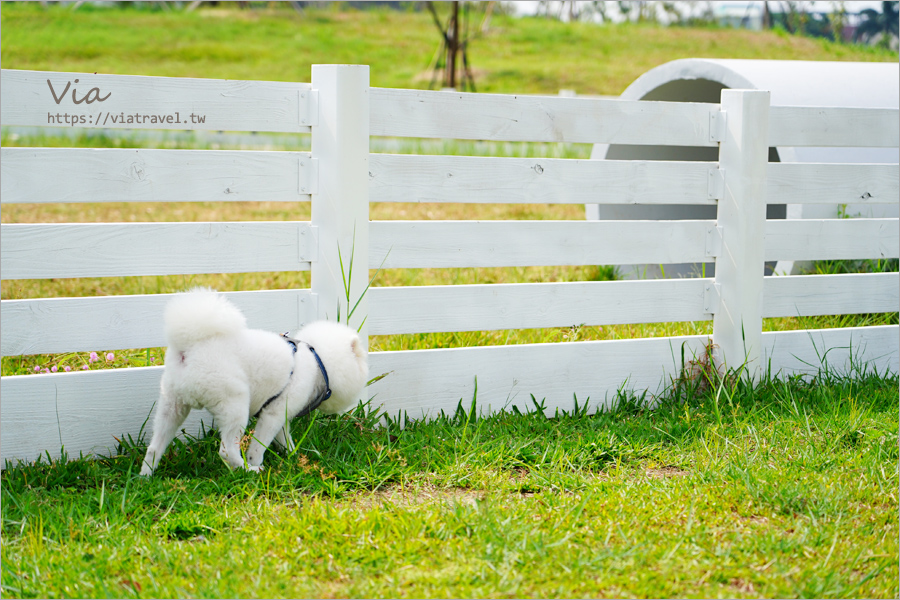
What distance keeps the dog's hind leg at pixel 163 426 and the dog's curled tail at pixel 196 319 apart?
0.72ft

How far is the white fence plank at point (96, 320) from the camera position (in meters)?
2.95

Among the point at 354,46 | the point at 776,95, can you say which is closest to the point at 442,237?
the point at 776,95

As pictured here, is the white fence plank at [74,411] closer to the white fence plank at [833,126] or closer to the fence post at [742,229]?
the fence post at [742,229]

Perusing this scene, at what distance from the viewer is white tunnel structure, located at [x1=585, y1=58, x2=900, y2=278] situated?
5090 millimetres

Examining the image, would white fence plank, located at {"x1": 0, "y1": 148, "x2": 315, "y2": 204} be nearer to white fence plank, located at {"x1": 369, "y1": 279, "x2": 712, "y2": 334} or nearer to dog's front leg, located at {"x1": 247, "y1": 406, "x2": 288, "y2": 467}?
white fence plank, located at {"x1": 369, "y1": 279, "x2": 712, "y2": 334}

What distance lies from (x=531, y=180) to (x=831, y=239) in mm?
1770

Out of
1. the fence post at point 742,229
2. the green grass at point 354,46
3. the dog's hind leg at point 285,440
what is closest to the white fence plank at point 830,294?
the fence post at point 742,229

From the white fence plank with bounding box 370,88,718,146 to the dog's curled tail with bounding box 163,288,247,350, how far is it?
115 centimetres

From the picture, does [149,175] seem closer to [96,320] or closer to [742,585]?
[96,320]

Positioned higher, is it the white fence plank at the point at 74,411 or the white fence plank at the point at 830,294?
the white fence plank at the point at 830,294

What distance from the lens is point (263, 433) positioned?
2855 millimetres

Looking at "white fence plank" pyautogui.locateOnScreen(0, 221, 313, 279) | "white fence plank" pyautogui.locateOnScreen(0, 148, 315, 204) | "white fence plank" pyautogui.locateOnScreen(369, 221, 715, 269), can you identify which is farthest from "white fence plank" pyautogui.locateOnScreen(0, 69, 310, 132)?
"white fence plank" pyautogui.locateOnScreen(369, 221, 715, 269)

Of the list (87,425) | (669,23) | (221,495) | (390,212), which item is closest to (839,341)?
(221,495)

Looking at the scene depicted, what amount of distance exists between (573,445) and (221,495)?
1.37 m
